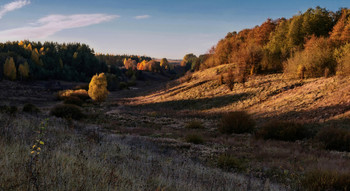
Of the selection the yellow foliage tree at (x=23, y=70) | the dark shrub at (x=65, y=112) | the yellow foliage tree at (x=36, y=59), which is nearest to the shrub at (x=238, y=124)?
the dark shrub at (x=65, y=112)

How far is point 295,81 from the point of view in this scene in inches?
1395

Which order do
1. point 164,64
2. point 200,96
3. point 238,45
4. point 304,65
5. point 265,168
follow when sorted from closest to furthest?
point 265,168, point 304,65, point 200,96, point 238,45, point 164,64

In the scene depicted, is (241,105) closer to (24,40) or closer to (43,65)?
(43,65)

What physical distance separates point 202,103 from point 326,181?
35089 millimetres

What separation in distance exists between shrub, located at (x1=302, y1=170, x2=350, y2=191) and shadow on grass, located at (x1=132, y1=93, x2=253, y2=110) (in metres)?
30.3

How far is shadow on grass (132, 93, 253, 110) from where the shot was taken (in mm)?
37188

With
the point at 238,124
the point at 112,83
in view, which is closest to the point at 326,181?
the point at 238,124

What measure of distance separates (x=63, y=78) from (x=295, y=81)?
9723 centimetres

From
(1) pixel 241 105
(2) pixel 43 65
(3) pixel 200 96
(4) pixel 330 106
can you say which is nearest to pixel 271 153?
(4) pixel 330 106

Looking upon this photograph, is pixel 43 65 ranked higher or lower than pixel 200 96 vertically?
higher

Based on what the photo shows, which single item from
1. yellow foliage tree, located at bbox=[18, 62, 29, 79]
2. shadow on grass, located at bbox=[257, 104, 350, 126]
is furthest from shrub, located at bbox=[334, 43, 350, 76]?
yellow foliage tree, located at bbox=[18, 62, 29, 79]

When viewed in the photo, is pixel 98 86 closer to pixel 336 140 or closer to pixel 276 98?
pixel 276 98

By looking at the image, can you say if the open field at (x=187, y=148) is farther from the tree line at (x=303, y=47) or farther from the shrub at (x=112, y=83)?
the shrub at (x=112, y=83)

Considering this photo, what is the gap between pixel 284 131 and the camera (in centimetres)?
1582
